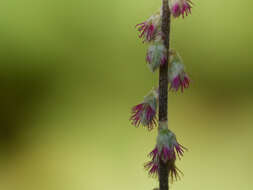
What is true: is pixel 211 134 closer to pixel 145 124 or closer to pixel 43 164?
pixel 43 164

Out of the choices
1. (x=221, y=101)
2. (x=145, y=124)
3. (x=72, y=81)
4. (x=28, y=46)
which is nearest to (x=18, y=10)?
(x=28, y=46)

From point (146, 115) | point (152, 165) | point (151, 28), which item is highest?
point (151, 28)

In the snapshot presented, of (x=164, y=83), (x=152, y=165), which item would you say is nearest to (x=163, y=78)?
(x=164, y=83)

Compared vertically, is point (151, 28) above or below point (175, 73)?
above

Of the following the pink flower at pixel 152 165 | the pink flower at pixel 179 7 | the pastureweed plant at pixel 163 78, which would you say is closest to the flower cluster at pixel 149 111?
the pastureweed plant at pixel 163 78

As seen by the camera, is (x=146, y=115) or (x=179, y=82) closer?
(x=179, y=82)

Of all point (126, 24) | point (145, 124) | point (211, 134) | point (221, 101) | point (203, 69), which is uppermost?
point (126, 24)

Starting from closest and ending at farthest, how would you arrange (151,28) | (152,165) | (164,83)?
(164,83), (151,28), (152,165)

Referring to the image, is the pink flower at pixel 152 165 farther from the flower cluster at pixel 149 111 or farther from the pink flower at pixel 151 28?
the pink flower at pixel 151 28

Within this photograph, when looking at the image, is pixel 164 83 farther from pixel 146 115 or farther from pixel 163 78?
pixel 146 115
